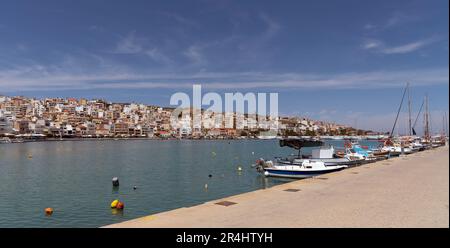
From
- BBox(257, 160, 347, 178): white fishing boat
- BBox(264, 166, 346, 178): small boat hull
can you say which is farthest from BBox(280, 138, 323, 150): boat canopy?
BBox(264, 166, 346, 178): small boat hull

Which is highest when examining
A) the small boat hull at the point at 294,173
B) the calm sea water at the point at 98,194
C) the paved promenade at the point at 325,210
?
the paved promenade at the point at 325,210

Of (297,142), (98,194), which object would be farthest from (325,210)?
(297,142)

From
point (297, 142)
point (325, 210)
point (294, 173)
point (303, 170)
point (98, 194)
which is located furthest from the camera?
point (297, 142)

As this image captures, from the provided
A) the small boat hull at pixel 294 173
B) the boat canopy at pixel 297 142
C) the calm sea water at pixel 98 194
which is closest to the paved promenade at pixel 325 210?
the calm sea water at pixel 98 194

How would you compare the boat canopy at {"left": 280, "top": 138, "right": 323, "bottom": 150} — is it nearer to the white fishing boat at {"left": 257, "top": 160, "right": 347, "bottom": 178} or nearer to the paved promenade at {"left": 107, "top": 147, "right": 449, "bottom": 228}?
the white fishing boat at {"left": 257, "top": 160, "right": 347, "bottom": 178}

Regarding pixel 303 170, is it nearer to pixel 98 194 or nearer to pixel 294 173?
pixel 294 173

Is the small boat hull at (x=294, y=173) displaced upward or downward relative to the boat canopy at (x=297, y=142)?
downward

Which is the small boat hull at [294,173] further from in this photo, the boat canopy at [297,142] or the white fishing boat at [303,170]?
the boat canopy at [297,142]

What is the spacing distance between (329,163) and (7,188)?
97.7 ft

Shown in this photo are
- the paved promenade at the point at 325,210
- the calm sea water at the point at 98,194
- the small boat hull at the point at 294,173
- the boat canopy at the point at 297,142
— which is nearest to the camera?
the paved promenade at the point at 325,210
